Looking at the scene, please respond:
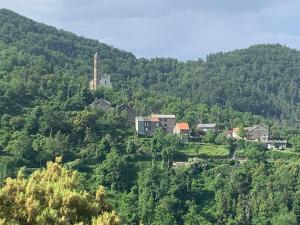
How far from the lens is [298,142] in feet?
219

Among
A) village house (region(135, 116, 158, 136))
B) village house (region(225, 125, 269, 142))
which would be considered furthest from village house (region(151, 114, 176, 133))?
village house (region(225, 125, 269, 142))

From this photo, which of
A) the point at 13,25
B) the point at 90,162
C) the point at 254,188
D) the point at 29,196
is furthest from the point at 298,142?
the point at 13,25

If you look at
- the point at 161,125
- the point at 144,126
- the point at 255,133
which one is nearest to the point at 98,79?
the point at 161,125

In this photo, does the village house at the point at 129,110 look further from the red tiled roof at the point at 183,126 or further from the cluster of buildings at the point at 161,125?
the red tiled roof at the point at 183,126

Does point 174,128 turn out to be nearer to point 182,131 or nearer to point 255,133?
point 182,131

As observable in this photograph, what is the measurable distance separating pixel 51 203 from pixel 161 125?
57.3 meters

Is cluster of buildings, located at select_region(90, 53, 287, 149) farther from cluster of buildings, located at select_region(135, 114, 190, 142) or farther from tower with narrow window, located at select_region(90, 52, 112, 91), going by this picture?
tower with narrow window, located at select_region(90, 52, 112, 91)

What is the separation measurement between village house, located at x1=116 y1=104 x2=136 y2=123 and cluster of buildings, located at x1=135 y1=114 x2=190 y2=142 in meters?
1.59

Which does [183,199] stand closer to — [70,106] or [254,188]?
[254,188]

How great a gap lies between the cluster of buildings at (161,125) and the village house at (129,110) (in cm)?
159

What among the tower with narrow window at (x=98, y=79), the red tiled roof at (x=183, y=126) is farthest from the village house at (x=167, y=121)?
the tower with narrow window at (x=98, y=79)

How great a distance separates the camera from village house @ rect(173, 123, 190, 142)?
6634 centimetres

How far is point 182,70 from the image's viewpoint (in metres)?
Answer: 142

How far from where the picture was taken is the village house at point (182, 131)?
218 feet
